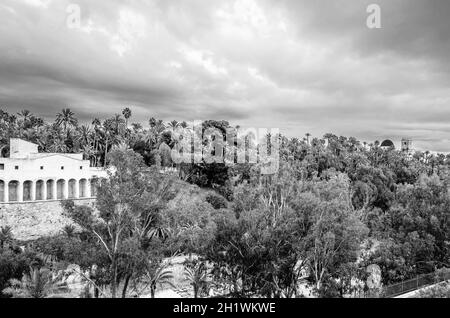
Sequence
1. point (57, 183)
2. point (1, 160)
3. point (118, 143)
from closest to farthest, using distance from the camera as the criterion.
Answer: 1. point (1, 160)
2. point (57, 183)
3. point (118, 143)

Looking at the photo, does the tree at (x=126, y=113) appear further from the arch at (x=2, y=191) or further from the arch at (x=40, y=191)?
the arch at (x=2, y=191)

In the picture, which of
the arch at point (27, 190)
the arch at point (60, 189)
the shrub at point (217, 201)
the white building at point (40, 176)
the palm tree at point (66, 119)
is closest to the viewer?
the white building at point (40, 176)

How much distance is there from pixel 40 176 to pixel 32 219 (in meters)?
4.47

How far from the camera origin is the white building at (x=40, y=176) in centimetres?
3219

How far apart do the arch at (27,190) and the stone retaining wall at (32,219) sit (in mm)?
1399

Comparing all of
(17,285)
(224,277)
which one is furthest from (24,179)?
(224,277)

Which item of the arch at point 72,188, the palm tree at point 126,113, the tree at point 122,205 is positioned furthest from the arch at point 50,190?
the palm tree at point 126,113

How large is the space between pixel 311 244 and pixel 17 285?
641 inches

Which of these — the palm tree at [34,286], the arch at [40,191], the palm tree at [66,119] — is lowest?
the palm tree at [34,286]

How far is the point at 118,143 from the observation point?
51625 millimetres

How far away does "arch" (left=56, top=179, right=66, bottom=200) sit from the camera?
35.7 metres

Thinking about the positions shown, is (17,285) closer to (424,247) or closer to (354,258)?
(354,258)

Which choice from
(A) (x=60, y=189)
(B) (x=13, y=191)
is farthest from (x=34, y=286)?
(A) (x=60, y=189)

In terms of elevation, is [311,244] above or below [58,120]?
below
